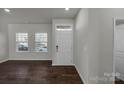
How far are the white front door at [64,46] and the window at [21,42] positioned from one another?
2.54 metres

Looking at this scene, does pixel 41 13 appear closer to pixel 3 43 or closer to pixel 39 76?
pixel 39 76

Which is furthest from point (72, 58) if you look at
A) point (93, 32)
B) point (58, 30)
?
point (93, 32)

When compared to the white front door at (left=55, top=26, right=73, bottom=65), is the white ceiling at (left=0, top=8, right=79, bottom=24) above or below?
above

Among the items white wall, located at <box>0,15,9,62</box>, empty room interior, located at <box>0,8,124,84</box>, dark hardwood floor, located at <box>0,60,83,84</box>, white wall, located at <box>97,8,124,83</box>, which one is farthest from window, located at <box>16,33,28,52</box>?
white wall, located at <box>97,8,124,83</box>

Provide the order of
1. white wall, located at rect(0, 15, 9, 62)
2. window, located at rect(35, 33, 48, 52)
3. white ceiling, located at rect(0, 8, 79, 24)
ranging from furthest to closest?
window, located at rect(35, 33, 48, 52) < white wall, located at rect(0, 15, 9, 62) < white ceiling, located at rect(0, 8, 79, 24)

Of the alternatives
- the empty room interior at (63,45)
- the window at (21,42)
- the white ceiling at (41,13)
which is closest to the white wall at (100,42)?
the empty room interior at (63,45)

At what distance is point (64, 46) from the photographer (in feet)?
18.1

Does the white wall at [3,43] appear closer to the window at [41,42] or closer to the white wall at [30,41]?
the white wall at [30,41]

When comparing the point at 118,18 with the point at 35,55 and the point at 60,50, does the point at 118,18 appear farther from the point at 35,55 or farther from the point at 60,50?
the point at 35,55

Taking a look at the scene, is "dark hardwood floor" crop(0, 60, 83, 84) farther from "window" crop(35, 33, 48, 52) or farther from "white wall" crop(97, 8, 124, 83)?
"window" crop(35, 33, 48, 52)

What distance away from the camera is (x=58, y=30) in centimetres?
542

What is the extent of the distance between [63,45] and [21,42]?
2.99 metres

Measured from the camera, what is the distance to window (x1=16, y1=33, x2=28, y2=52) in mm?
7082

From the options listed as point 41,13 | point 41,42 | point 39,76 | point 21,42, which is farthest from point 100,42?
point 21,42
